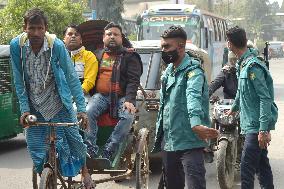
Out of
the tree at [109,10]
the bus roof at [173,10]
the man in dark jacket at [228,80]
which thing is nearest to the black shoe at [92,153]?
the man in dark jacket at [228,80]

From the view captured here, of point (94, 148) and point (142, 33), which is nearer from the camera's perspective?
point (94, 148)

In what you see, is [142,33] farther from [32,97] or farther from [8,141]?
[32,97]

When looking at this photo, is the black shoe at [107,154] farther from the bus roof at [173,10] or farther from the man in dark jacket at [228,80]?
the bus roof at [173,10]

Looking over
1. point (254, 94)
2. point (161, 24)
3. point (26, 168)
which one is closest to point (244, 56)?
point (254, 94)

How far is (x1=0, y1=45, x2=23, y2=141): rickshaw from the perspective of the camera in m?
11.8

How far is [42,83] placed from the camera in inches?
225

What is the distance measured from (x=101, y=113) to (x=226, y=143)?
1.68 meters

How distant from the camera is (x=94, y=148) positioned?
22.7ft

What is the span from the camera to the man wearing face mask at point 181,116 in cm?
511

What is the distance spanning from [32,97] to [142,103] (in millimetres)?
2608

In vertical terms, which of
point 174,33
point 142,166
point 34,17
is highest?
point 34,17

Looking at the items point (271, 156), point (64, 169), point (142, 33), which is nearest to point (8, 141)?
point (271, 156)

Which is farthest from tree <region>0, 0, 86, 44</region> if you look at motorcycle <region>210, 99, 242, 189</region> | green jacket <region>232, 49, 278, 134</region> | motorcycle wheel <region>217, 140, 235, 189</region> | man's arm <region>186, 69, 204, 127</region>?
man's arm <region>186, 69, 204, 127</region>

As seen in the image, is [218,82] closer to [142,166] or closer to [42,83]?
[142,166]
